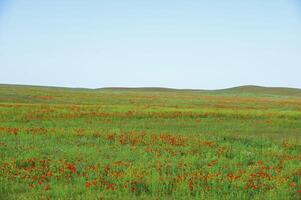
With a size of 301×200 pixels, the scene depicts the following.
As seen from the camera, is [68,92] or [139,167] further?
[68,92]

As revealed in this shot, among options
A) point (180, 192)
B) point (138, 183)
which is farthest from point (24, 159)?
point (180, 192)

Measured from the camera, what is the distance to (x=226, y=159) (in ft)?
39.5

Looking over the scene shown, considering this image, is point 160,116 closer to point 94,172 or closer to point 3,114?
point 3,114

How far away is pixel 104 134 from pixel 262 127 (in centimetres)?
1283

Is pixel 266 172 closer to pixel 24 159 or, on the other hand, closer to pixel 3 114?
pixel 24 159

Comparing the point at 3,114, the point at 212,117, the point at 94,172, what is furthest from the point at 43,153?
the point at 212,117

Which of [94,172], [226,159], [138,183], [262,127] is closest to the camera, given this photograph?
[138,183]

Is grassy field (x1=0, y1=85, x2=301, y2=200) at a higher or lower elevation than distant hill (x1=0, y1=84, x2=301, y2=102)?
lower

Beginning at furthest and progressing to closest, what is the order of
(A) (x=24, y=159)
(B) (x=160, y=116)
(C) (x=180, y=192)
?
(B) (x=160, y=116)
(A) (x=24, y=159)
(C) (x=180, y=192)

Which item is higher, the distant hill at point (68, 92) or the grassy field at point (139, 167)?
the distant hill at point (68, 92)

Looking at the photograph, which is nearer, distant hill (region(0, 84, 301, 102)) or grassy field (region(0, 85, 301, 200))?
grassy field (region(0, 85, 301, 200))

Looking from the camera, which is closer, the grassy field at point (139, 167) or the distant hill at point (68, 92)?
the grassy field at point (139, 167)

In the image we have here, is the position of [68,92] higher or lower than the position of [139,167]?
higher

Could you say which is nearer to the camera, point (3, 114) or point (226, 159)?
point (226, 159)
